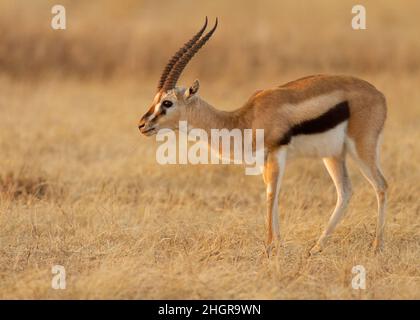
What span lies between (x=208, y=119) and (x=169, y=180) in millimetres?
2836

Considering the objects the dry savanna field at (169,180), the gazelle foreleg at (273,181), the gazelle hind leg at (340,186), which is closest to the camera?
the dry savanna field at (169,180)

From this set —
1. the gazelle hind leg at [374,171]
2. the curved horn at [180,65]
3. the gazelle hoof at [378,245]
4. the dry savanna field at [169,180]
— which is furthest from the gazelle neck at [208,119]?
the gazelle hoof at [378,245]

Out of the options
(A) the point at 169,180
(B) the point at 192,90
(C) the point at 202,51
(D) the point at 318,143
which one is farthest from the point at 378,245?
(C) the point at 202,51

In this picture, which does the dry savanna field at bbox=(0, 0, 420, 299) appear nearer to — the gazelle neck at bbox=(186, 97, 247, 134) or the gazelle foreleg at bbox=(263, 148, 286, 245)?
the gazelle foreleg at bbox=(263, 148, 286, 245)

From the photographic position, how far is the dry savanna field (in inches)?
293

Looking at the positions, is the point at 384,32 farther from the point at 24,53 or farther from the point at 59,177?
the point at 59,177

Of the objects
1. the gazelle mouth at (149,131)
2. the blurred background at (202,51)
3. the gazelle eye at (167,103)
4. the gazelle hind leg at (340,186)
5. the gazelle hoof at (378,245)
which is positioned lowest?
the gazelle hoof at (378,245)

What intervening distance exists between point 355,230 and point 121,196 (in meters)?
3.01

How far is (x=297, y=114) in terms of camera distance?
8.36 metres

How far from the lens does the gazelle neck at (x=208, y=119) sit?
865cm

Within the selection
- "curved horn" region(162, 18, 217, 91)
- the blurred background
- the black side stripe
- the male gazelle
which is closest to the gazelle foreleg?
the male gazelle

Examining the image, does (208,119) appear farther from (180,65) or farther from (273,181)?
(273,181)

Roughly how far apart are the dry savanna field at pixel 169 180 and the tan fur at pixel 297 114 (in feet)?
2.56

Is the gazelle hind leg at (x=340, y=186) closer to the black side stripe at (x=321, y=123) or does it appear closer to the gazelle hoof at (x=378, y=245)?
the gazelle hoof at (x=378, y=245)
